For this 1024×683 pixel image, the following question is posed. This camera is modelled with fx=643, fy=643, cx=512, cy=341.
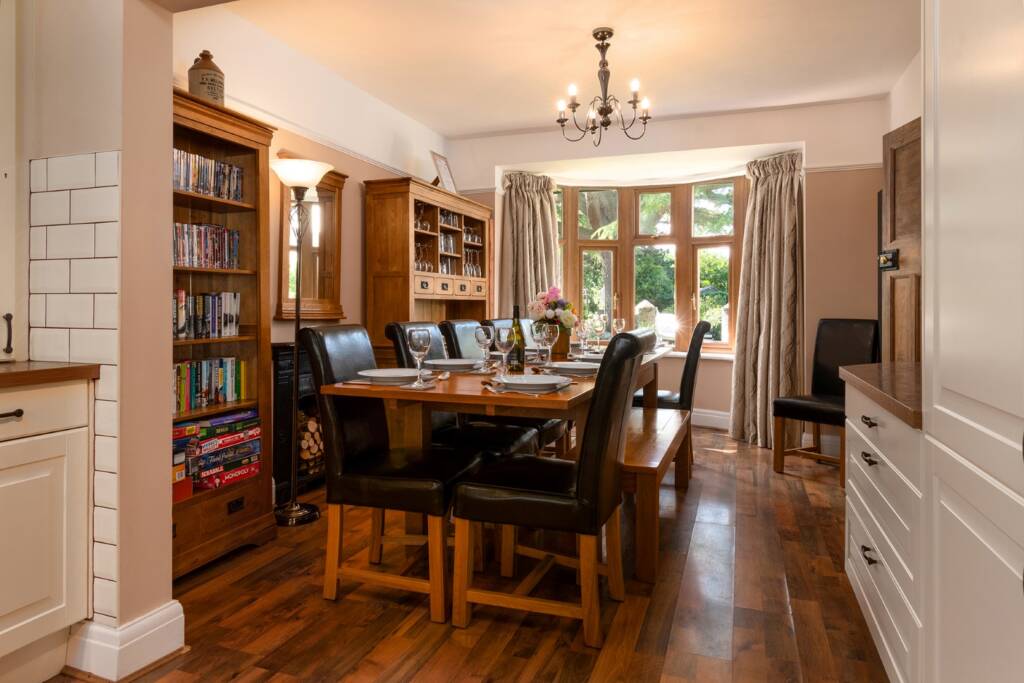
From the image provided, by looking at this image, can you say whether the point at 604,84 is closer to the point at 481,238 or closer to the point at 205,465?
the point at 481,238

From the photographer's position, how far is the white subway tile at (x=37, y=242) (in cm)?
197

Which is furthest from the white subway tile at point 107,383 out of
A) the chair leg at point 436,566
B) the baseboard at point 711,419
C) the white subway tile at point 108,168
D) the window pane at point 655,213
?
the window pane at point 655,213

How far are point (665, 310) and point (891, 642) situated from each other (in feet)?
15.4

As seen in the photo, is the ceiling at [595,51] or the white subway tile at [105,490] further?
the ceiling at [595,51]

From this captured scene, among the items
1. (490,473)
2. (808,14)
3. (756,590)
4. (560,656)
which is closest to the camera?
(560,656)

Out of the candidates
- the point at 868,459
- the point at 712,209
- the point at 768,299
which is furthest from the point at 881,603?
the point at 712,209

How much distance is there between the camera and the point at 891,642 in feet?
5.61

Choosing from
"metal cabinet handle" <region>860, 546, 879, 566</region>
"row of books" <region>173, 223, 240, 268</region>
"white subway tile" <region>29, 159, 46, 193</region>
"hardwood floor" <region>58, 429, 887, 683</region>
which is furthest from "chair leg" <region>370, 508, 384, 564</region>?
"metal cabinet handle" <region>860, 546, 879, 566</region>

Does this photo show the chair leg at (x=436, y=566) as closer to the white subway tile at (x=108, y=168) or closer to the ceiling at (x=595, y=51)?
the white subway tile at (x=108, y=168)

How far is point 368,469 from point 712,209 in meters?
4.77

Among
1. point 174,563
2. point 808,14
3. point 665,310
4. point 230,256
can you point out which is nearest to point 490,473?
point 174,563

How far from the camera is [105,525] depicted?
6.05 ft

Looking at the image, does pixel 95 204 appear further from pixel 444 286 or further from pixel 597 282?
pixel 597 282

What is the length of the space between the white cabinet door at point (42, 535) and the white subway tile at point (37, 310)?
407 millimetres
